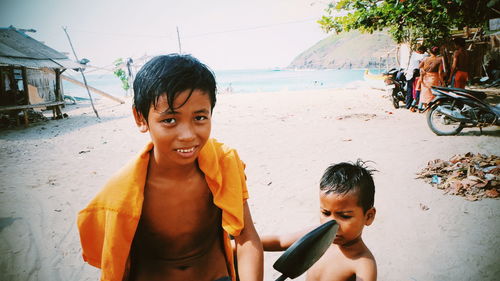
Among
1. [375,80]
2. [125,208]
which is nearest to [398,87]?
[125,208]

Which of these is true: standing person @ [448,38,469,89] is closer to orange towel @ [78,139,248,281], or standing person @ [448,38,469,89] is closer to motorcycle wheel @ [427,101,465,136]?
motorcycle wheel @ [427,101,465,136]

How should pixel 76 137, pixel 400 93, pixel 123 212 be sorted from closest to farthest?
1. pixel 123 212
2. pixel 76 137
3. pixel 400 93

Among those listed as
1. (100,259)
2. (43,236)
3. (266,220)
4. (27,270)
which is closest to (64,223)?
(43,236)

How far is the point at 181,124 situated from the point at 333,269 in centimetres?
120

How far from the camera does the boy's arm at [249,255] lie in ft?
3.96

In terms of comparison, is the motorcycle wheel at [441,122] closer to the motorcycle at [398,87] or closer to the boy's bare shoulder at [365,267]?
the motorcycle at [398,87]

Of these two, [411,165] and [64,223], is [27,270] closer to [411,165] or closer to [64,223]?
[64,223]

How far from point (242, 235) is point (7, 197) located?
4.78 m

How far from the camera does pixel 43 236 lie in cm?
316

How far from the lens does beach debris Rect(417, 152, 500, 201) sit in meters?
3.32

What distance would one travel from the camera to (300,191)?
3.87m

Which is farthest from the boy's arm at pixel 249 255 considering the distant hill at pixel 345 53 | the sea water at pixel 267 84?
the distant hill at pixel 345 53

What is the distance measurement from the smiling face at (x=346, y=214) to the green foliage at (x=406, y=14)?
5.78 metres

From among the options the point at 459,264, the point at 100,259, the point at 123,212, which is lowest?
the point at 459,264
